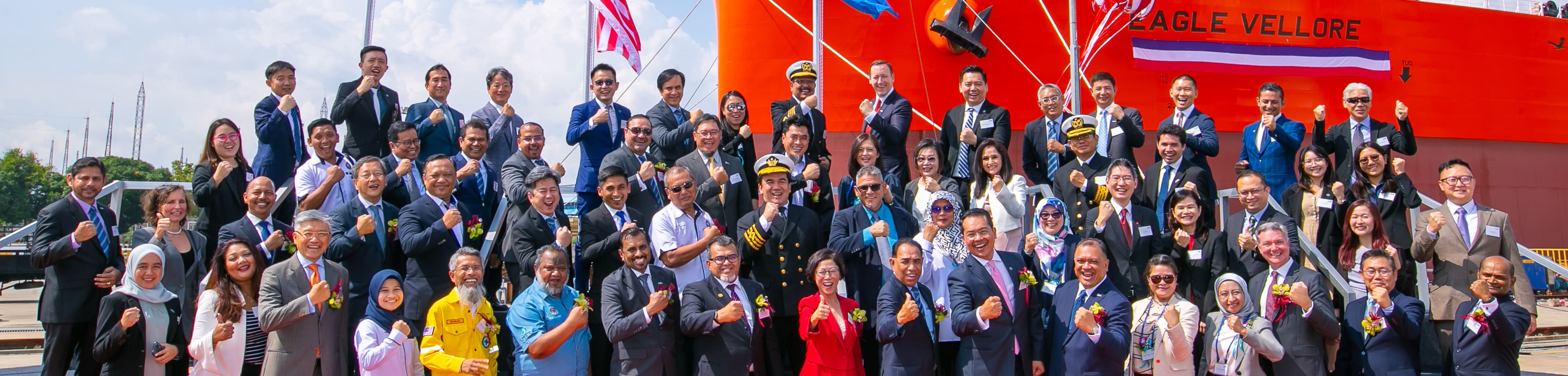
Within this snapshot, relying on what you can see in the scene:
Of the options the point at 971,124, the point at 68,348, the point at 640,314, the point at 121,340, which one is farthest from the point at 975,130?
the point at 68,348

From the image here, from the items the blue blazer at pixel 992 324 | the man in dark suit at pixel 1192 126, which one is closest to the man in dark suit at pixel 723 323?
the blue blazer at pixel 992 324

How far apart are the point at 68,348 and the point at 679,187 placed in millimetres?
3861

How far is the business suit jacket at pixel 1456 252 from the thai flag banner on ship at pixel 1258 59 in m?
6.35

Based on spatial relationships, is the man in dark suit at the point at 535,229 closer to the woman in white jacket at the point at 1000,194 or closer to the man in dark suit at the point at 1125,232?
the woman in white jacket at the point at 1000,194

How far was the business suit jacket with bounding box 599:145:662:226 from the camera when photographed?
22.2ft

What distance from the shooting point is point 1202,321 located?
627 centimetres

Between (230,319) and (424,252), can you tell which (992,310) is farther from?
(230,319)

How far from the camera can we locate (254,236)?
5.84m

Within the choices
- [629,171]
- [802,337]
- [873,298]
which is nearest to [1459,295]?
[873,298]

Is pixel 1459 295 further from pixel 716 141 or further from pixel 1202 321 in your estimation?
pixel 716 141

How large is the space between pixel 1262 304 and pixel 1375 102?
10.5 m

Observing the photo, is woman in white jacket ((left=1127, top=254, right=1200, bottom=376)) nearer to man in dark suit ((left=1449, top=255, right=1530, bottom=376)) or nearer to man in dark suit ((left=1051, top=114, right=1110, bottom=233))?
man in dark suit ((left=1051, top=114, right=1110, bottom=233))

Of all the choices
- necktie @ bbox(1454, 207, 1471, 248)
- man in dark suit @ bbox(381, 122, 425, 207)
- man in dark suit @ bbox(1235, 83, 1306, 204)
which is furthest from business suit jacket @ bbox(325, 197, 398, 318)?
necktie @ bbox(1454, 207, 1471, 248)

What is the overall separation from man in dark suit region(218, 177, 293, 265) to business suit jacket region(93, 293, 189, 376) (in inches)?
22.7
